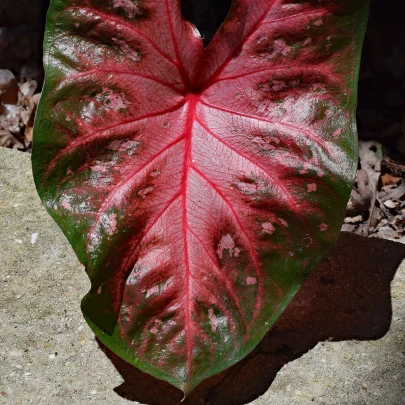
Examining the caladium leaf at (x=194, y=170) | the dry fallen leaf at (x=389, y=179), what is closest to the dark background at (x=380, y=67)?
the dry fallen leaf at (x=389, y=179)

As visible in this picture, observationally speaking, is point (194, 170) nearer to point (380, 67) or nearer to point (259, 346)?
point (259, 346)

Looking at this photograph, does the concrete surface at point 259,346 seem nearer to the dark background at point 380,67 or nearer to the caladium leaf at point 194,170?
the caladium leaf at point 194,170

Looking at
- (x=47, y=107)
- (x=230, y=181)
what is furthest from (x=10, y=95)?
(x=230, y=181)

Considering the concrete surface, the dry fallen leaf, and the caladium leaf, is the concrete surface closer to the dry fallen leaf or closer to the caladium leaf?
the caladium leaf

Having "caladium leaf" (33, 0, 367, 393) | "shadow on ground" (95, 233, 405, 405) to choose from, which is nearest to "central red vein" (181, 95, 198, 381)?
"caladium leaf" (33, 0, 367, 393)

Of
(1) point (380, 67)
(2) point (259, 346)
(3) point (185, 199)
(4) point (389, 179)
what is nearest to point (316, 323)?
(2) point (259, 346)

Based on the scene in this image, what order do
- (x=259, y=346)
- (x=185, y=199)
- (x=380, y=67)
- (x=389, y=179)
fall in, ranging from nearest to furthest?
1. (x=185, y=199)
2. (x=259, y=346)
3. (x=389, y=179)
4. (x=380, y=67)
